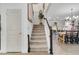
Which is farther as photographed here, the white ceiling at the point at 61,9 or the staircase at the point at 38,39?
the staircase at the point at 38,39

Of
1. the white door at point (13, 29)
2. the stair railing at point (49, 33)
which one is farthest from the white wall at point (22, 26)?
the stair railing at point (49, 33)

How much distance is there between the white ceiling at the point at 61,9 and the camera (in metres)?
3.42

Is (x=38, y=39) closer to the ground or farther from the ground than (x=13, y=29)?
closer to the ground

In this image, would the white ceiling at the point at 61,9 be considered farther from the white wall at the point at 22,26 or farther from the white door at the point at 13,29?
the white door at the point at 13,29

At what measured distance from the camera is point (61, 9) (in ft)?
11.5

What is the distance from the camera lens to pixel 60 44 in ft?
11.6

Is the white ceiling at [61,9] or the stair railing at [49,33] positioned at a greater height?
the white ceiling at [61,9]

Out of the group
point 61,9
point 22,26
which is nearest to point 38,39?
point 22,26

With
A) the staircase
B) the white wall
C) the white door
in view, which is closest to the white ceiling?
the staircase

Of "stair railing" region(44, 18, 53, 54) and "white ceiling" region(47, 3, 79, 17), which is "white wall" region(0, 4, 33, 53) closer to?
"stair railing" region(44, 18, 53, 54)

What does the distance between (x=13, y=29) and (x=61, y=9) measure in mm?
882

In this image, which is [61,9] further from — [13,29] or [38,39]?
[13,29]

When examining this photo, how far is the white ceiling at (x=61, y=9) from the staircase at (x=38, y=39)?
297 millimetres

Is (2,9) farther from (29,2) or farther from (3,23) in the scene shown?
(29,2)
